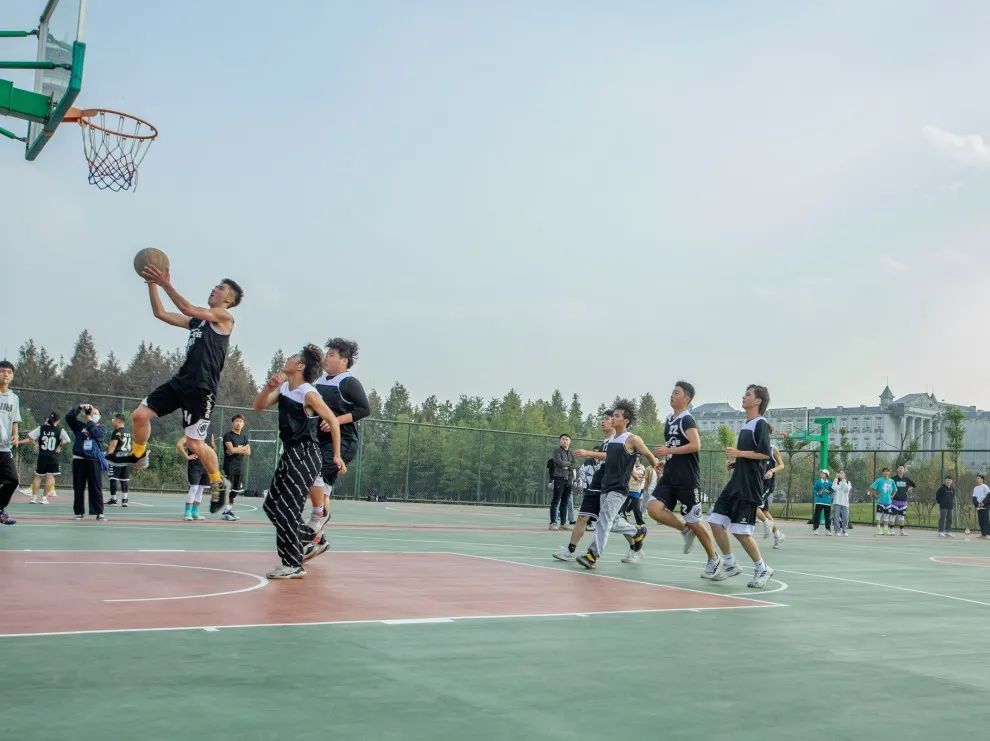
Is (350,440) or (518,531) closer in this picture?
(350,440)

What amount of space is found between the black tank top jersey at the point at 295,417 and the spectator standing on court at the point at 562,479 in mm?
12191

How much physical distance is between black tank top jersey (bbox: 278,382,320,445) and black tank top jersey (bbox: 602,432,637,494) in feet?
12.6

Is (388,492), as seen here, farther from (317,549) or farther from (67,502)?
(317,549)

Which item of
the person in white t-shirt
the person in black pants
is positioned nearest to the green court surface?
the person in black pants

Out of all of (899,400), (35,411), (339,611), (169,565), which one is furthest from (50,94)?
(899,400)

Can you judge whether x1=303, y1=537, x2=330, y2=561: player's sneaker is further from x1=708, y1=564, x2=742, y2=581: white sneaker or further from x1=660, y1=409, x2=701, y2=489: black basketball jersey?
x1=708, y1=564, x2=742, y2=581: white sneaker

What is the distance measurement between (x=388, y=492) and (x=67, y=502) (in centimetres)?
1568

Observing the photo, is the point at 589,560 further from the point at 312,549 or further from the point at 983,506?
the point at 983,506

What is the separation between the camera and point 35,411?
27453 mm

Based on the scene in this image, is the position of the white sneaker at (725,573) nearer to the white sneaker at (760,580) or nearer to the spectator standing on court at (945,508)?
the white sneaker at (760,580)

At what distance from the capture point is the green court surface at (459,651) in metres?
4.10

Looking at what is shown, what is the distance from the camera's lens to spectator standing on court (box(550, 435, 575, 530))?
20.9 meters

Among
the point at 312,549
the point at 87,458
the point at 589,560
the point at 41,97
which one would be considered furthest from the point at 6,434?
the point at 589,560

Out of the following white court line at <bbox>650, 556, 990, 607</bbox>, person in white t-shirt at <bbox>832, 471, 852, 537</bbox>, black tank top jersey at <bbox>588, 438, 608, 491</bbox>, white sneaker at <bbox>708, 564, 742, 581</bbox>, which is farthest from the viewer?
person in white t-shirt at <bbox>832, 471, 852, 537</bbox>
